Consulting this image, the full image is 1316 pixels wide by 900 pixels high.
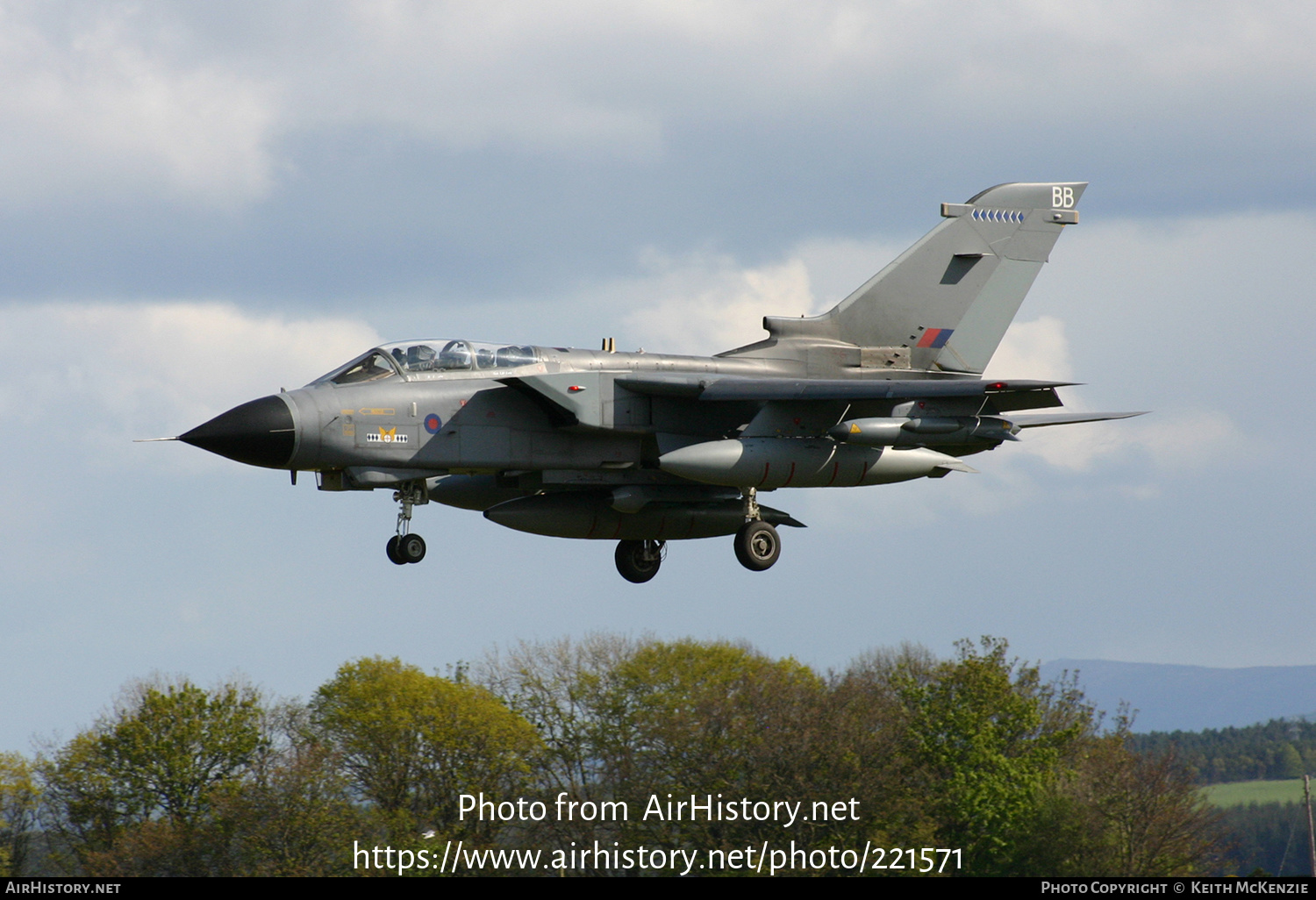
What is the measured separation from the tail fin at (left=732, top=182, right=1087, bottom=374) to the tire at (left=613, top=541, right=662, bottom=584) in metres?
4.43

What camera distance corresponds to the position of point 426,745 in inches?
2096

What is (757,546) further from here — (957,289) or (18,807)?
(18,807)

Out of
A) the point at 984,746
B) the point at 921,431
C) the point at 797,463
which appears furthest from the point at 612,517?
the point at 984,746

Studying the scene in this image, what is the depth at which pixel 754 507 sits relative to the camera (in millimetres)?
24125

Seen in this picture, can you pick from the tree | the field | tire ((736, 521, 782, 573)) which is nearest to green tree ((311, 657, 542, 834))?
the tree

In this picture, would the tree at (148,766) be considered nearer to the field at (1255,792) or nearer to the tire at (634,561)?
the tire at (634,561)

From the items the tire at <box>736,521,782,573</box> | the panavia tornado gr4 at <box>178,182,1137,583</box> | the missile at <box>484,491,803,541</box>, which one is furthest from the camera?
the missile at <box>484,491,803,541</box>

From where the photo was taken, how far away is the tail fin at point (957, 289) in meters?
26.0

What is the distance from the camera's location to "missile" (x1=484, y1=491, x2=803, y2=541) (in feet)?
80.9

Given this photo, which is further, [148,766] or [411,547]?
[148,766]

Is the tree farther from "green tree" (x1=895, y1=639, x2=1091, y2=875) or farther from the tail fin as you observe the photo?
the tail fin

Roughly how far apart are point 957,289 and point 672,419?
659 cm

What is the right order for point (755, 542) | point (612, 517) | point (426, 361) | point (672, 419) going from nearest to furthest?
point (426, 361), point (672, 419), point (755, 542), point (612, 517)

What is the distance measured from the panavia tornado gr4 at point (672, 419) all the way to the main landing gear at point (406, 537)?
0.09 ft
